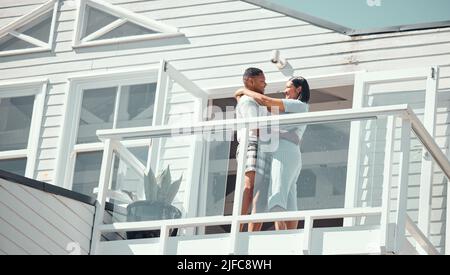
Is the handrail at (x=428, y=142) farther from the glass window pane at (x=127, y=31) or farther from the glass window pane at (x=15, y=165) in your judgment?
the glass window pane at (x=15, y=165)

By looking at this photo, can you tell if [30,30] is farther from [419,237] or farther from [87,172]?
[419,237]

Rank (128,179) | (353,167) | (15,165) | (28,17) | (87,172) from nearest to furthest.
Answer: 1. (353,167)
2. (128,179)
3. (87,172)
4. (15,165)
5. (28,17)

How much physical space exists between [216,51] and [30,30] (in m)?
2.20

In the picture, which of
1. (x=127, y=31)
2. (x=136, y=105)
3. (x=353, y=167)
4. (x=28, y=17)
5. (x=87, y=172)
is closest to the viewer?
(x=353, y=167)

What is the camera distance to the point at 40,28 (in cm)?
1394

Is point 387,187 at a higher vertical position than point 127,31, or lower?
lower

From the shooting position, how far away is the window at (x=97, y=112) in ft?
41.8

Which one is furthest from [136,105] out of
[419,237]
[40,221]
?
[419,237]

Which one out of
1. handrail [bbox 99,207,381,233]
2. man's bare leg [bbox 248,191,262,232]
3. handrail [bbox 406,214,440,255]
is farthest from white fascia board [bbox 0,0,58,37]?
handrail [bbox 406,214,440,255]

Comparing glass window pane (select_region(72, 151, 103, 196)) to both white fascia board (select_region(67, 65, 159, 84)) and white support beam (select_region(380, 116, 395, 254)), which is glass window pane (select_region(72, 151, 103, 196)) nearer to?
white fascia board (select_region(67, 65, 159, 84))
